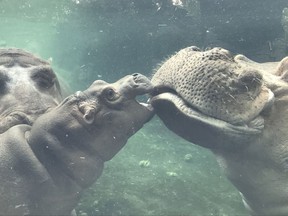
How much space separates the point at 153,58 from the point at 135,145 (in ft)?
15.5

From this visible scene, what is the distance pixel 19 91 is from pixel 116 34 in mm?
17321

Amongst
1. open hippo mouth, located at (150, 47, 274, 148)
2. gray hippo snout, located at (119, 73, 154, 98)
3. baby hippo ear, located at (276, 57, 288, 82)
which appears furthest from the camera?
baby hippo ear, located at (276, 57, 288, 82)

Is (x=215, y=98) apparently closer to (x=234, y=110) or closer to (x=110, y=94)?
(x=234, y=110)

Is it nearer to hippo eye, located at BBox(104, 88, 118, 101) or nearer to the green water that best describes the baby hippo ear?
hippo eye, located at BBox(104, 88, 118, 101)

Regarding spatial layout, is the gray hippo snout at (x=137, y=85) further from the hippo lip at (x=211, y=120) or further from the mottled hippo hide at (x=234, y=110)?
the hippo lip at (x=211, y=120)

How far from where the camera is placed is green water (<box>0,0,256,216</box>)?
251 inches

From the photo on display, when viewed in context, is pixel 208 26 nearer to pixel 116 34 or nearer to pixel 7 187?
pixel 116 34

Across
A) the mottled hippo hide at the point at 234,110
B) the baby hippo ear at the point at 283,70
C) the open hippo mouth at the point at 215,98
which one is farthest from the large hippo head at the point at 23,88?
the baby hippo ear at the point at 283,70

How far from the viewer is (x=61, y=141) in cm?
345

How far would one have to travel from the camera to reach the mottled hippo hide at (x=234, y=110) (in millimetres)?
3145

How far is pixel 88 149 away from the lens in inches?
139

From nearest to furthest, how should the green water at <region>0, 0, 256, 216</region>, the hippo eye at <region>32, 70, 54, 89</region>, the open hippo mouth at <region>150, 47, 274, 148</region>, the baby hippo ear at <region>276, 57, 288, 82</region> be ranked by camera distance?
1. the open hippo mouth at <region>150, 47, 274, 148</region>
2. the baby hippo ear at <region>276, 57, 288, 82</region>
3. the hippo eye at <region>32, 70, 54, 89</region>
4. the green water at <region>0, 0, 256, 216</region>

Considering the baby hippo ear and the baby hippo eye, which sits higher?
the baby hippo ear

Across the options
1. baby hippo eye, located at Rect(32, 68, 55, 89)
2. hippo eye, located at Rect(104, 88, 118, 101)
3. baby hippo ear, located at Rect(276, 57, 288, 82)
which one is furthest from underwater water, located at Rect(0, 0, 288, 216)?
hippo eye, located at Rect(104, 88, 118, 101)
